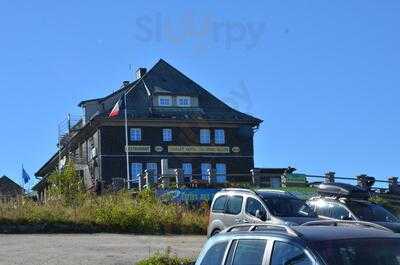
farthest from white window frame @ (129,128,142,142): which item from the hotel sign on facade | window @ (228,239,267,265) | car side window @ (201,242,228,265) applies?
window @ (228,239,267,265)

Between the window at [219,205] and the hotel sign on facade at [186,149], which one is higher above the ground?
the hotel sign on facade at [186,149]

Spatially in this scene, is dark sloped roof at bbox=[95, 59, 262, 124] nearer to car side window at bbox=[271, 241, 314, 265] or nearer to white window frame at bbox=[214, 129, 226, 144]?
white window frame at bbox=[214, 129, 226, 144]

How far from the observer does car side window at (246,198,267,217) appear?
17.8 m

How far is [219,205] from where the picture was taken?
1934cm

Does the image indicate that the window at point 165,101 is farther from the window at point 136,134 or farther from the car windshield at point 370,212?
the car windshield at point 370,212

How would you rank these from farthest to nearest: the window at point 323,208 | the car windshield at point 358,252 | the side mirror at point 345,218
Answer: the window at point 323,208, the side mirror at point 345,218, the car windshield at point 358,252

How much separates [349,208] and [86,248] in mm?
6875

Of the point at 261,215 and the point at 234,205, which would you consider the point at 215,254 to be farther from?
the point at 234,205

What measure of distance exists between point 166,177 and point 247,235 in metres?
37.3

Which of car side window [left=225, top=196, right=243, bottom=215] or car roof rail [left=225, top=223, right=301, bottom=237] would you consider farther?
car side window [left=225, top=196, right=243, bottom=215]

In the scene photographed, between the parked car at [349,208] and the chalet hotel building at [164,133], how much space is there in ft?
165

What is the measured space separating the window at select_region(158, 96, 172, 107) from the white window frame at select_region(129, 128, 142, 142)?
4.52 meters

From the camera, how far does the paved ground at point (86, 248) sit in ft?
57.6

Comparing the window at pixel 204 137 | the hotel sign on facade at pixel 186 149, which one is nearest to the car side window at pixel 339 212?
the hotel sign on facade at pixel 186 149
